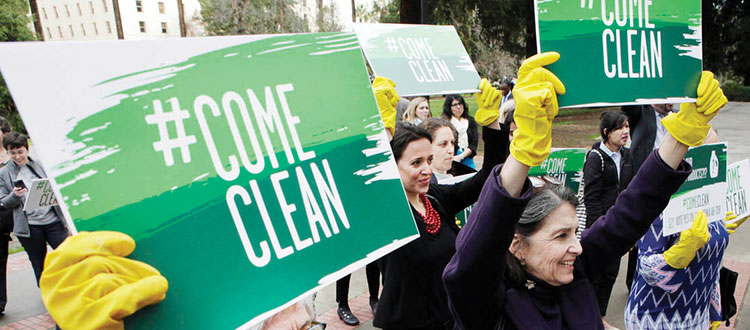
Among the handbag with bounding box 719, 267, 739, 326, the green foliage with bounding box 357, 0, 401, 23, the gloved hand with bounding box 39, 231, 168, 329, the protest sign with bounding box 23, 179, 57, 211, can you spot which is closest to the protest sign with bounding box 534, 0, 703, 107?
the gloved hand with bounding box 39, 231, 168, 329

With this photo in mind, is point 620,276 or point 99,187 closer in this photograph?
point 99,187

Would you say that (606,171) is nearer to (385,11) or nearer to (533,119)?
(533,119)

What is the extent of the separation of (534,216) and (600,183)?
2839 mm

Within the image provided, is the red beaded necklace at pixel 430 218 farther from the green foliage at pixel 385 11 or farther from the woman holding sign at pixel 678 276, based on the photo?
the green foliage at pixel 385 11

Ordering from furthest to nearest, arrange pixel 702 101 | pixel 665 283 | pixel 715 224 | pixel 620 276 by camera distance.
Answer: pixel 620 276
pixel 715 224
pixel 665 283
pixel 702 101

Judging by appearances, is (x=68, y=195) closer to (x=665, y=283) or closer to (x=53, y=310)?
(x=53, y=310)

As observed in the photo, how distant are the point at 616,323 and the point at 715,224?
1801mm

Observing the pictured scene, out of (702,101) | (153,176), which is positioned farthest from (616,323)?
(153,176)

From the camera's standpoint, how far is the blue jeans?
16.2ft

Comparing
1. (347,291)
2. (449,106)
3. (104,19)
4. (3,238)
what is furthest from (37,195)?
(104,19)

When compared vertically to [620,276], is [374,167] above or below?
above

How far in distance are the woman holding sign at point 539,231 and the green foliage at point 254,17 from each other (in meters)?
39.3

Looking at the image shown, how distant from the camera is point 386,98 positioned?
304 centimetres

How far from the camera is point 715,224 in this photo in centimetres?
276
